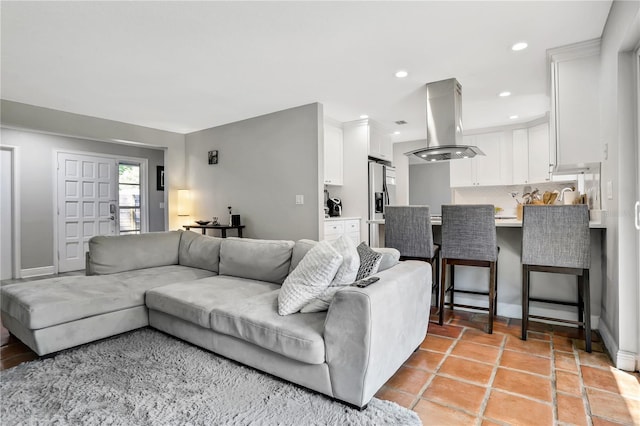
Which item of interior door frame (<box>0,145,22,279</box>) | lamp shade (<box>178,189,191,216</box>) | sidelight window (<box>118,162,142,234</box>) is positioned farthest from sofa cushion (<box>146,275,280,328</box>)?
sidelight window (<box>118,162,142,234</box>)

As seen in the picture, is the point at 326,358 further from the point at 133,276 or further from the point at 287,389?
the point at 133,276

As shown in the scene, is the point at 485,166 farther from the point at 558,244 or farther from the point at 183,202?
the point at 183,202

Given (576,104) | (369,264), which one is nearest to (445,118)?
(576,104)

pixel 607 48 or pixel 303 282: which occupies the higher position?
A: pixel 607 48

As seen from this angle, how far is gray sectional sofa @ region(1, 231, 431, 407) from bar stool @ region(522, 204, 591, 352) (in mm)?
912

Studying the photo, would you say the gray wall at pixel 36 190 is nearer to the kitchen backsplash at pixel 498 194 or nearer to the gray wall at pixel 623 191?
the kitchen backsplash at pixel 498 194

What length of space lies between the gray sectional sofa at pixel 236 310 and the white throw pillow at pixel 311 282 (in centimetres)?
8

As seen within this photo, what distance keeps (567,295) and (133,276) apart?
382cm

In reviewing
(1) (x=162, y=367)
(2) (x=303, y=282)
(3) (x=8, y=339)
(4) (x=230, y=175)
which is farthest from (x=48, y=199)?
(2) (x=303, y=282)

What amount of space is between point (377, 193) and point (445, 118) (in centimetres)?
193

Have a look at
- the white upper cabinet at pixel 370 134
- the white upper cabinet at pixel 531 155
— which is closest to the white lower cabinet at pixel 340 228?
the white upper cabinet at pixel 370 134

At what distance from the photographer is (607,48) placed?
8.26ft

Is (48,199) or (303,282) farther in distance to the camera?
(48,199)

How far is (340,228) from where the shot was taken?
492 cm
